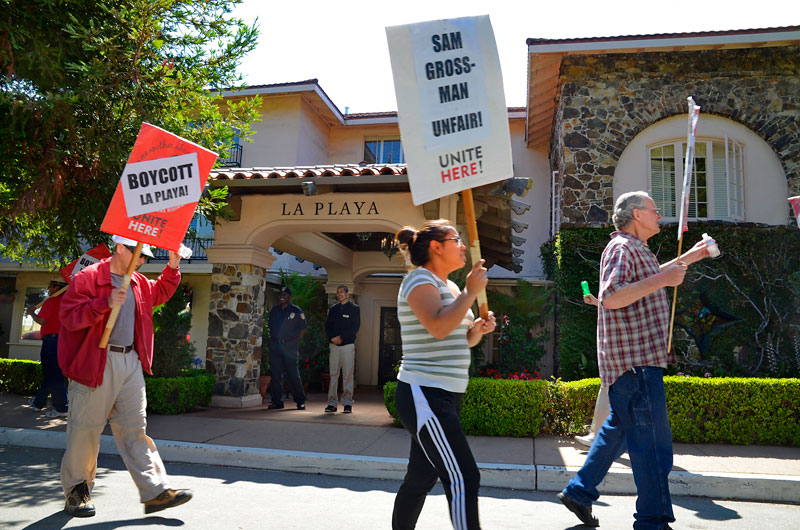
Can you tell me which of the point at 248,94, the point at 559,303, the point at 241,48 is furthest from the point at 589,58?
the point at 248,94

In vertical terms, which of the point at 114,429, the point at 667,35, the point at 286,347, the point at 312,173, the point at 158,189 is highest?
the point at 667,35

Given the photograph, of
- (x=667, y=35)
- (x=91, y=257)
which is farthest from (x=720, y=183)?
(x=91, y=257)

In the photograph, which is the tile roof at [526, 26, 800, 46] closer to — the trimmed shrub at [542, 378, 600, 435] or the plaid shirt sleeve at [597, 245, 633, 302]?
the trimmed shrub at [542, 378, 600, 435]

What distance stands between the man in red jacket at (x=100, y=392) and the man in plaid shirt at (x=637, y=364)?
2729 mm

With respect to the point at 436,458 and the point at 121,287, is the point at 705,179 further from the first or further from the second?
the point at 121,287

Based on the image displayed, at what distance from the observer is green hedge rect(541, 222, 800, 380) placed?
9.87m

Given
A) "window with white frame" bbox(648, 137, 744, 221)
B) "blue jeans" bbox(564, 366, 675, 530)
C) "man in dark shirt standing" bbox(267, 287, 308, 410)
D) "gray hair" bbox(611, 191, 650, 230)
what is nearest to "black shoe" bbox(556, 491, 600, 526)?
"blue jeans" bbox(564, 366, 675, 530)

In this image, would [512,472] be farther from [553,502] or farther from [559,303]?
[559,303]

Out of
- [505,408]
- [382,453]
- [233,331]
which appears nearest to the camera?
[382,453]

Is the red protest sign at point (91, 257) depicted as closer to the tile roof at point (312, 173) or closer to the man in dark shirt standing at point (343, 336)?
the tile roof at point (312, 173)

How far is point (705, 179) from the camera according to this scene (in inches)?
430

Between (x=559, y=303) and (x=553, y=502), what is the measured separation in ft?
22.6

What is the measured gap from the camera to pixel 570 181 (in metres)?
11.0

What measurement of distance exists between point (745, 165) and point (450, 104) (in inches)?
392
